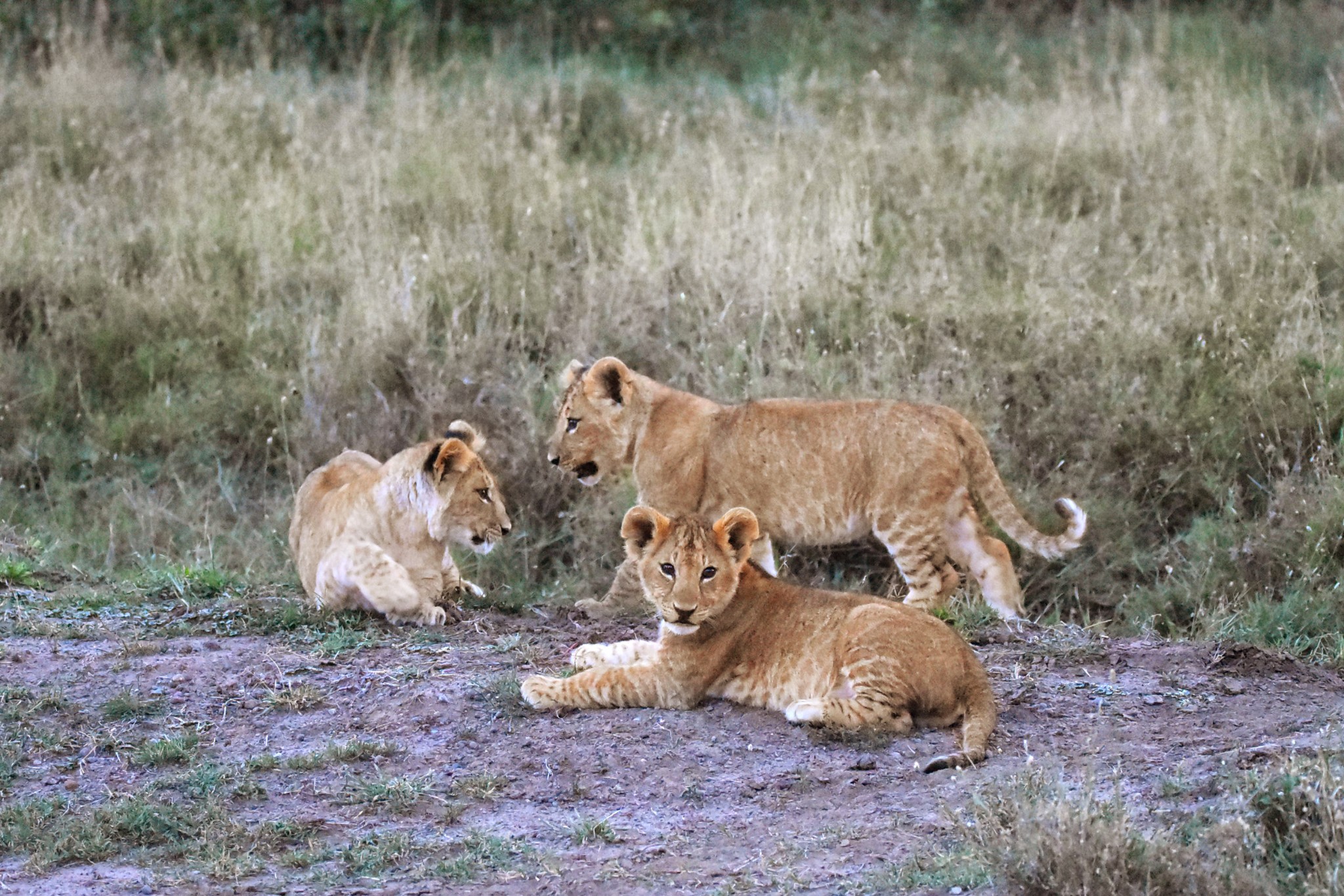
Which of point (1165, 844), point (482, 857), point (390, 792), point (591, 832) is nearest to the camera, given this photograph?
point (1165, 844)

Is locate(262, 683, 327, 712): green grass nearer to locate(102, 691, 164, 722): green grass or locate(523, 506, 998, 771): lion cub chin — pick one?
locate(102, 691, 164, 722): green grass

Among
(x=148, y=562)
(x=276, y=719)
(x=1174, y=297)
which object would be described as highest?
(x=1174, y=297)

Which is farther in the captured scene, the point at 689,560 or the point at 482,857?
the point at 689,560

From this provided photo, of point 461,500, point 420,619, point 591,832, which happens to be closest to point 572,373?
point 461,500

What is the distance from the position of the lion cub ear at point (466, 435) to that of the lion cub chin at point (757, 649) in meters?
1.47

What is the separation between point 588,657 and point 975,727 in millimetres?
1608

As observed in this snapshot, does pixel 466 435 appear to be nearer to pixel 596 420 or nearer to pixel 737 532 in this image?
pixel 596 420

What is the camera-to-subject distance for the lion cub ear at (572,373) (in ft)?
25.5

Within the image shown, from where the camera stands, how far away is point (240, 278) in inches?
425

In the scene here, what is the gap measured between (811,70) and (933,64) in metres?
1.03

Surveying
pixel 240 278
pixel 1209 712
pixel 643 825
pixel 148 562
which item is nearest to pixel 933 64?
pixel 240 278

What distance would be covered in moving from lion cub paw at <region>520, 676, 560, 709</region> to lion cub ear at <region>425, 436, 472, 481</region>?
1.37 meters

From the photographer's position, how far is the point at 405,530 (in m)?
7.12

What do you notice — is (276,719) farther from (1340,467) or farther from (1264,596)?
(1340,467)
